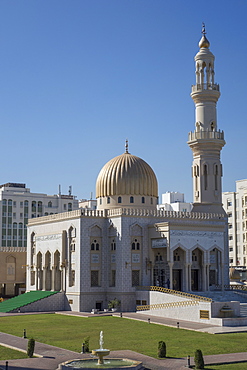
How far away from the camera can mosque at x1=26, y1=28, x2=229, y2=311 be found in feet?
163

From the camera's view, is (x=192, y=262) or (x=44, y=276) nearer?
(x=192, y=262)

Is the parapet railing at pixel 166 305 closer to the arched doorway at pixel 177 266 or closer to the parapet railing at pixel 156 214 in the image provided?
the arched doorway at pixel 177 266

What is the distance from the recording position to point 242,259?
93.4 metres

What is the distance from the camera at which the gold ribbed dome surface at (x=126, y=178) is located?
5478 cm

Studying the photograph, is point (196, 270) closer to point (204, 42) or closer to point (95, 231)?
point (95, 231)

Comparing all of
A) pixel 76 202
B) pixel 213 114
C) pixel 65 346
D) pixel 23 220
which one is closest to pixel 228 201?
pixel 76 202

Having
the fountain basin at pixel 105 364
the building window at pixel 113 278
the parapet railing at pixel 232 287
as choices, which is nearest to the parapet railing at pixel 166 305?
the building window at pixel 113 278

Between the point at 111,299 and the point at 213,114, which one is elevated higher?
the point at 213,114

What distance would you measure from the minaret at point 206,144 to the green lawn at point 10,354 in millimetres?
30753

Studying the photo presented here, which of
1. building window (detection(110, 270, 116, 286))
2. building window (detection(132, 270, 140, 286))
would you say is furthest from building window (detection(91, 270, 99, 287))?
building window (detection(132, 270, 140, 286))

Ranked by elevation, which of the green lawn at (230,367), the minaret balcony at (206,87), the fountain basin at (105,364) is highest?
the minaret balcony at (206,87)

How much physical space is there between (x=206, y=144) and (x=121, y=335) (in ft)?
89.0

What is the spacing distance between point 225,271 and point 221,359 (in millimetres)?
29664

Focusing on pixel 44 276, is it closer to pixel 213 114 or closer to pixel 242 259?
pixel 213 114
